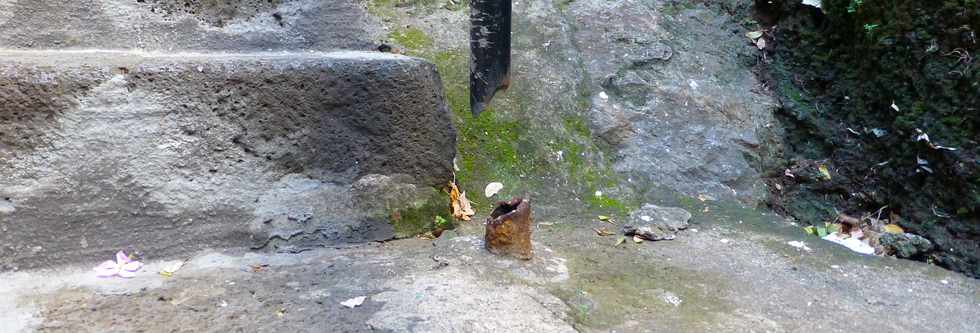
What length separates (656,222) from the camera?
2562 mm

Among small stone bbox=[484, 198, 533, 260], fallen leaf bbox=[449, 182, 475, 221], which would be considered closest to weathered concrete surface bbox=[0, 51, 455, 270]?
fallen leaf bbox=[449, 182, 475, 221]

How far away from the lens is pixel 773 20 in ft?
11.2

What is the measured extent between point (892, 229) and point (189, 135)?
95.8 inches

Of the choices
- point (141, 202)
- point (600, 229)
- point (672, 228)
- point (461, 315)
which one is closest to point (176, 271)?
point (141, 202)

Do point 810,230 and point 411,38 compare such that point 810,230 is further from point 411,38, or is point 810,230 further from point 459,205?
point 411,38

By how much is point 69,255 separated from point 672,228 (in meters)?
1.93

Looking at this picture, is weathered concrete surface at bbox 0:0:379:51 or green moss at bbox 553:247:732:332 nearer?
green moss at bbox 553:247:732:332

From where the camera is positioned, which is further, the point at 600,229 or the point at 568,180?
the point at 568,180

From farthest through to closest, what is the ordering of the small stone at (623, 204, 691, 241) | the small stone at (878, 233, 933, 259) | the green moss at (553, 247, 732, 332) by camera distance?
the small stone at (623, 204, 691, 241) → the small stone at (878, 233, 933, 259) → the green moss at (553, 247, 732, 332)

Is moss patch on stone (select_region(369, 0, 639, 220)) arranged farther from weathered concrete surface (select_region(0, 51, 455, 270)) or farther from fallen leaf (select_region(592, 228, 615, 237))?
weathered concrete surface (select_region(0, 51, 455, 270))

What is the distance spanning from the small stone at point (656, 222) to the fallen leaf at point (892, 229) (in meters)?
0.70

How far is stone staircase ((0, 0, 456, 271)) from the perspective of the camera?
196 cm

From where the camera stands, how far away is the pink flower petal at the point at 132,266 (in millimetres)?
1990

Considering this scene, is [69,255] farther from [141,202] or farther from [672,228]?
[672,228]
